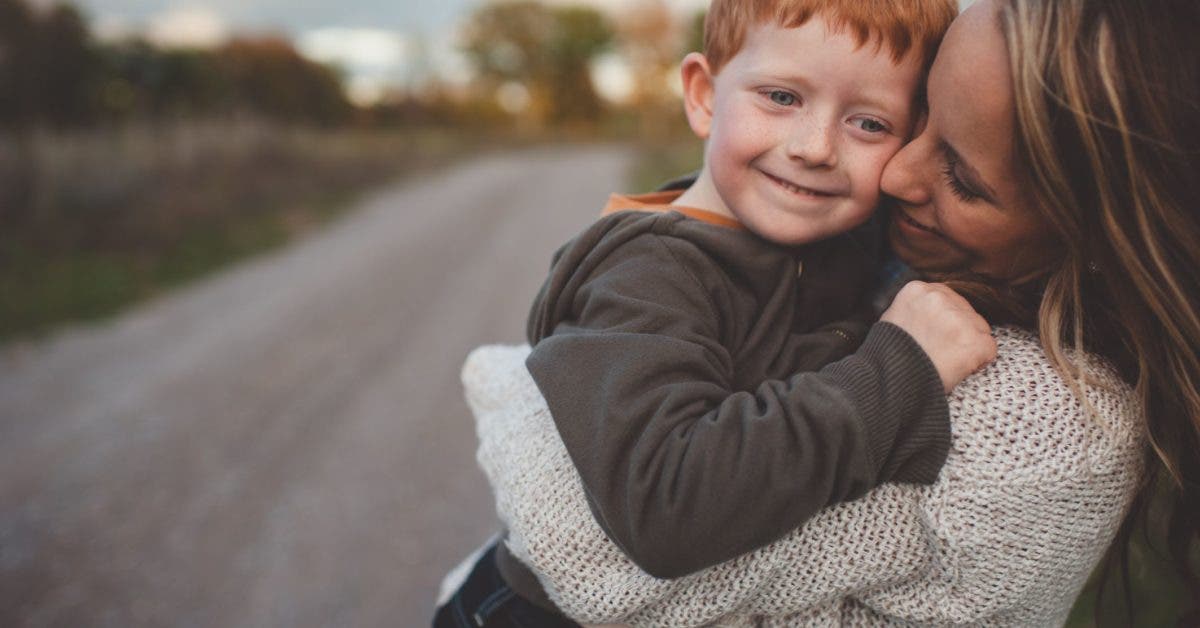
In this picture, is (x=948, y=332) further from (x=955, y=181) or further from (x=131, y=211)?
(x=131, y=211)

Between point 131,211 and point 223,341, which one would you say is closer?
point 223,341

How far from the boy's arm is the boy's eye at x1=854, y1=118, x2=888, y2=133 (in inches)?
15.2

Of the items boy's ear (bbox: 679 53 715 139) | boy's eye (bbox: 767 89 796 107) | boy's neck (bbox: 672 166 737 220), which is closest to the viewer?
boy's eye (bbox: 767 89 796 107)

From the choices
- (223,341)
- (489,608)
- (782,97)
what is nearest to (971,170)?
(782,97)

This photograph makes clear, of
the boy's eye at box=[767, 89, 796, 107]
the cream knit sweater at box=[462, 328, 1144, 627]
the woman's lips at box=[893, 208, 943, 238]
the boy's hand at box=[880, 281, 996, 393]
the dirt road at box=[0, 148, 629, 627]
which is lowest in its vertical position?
the dirt road at box=[0, 148, 629, 627]

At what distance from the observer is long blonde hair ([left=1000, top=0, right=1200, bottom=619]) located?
105 centimetres

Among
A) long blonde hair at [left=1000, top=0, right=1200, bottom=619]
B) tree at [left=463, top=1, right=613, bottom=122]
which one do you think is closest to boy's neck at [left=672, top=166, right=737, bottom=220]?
long blonde hair at [left=1000, top=0, right=1200, bottom=619]

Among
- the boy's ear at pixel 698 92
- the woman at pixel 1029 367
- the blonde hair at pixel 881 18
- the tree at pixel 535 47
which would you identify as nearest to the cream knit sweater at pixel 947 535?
the woman at pixel 1029 367

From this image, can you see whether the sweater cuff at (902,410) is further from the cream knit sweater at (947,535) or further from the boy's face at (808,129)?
the boy's face at (808,129)

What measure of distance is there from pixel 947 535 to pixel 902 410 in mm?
182

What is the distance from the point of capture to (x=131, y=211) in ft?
30.8

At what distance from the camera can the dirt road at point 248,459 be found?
10.6 ft

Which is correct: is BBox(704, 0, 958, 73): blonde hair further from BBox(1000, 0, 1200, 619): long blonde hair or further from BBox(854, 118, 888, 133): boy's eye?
BBox(1000, 0, 1200, 619): long blonde hair

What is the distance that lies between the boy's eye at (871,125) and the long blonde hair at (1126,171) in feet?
0.95
